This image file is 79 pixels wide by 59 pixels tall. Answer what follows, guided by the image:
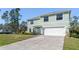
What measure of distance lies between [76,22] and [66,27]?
533 mm

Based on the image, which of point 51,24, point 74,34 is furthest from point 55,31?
point 74,34

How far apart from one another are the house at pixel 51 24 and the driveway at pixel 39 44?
319mm

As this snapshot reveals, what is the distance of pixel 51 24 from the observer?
996cm

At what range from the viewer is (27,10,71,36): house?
31.9ft

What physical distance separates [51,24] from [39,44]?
115 centimetres

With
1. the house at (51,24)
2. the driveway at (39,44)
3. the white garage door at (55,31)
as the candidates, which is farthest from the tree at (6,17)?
the white garage door at (55,31)

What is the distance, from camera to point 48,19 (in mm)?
9992

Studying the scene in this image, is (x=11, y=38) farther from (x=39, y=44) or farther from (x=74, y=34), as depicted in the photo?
(x=74, y=34)

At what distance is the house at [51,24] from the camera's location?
9734 millimetres

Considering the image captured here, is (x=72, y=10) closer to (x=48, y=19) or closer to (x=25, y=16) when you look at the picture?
(x=48, y=19)

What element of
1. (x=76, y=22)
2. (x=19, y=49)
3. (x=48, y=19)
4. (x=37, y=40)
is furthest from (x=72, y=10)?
(x=19, y=49)

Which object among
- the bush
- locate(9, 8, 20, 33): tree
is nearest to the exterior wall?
the bush

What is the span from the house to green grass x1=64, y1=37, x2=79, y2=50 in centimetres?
43

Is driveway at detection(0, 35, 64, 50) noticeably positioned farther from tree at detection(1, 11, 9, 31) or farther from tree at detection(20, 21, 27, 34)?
tree at detection(1, 11, 9, 31)
